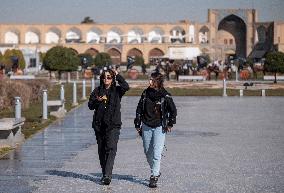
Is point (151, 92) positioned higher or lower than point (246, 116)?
higher

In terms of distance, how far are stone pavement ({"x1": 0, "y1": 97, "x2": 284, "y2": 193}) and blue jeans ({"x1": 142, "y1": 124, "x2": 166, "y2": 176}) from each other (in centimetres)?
21

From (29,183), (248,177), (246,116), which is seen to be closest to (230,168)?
(248,177)

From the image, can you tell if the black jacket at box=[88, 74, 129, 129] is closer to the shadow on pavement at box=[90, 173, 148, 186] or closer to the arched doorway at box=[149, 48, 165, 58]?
the shadow on pavement at box=[90, 173, 148, 186]

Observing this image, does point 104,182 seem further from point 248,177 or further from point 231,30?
point 231,30

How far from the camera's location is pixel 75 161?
8.48 metres

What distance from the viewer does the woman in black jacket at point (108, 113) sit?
6930mm

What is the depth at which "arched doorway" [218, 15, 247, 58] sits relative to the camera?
78125 mm

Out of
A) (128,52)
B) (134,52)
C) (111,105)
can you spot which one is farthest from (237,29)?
(111,105)

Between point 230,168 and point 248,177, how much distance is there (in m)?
0.66

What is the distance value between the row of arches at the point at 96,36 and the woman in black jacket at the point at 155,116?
71841mm

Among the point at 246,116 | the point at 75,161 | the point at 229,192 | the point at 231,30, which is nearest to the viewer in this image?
the point at 229,192

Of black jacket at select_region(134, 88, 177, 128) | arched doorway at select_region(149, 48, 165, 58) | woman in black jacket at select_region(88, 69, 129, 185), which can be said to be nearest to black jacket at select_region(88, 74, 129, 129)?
woman in black jacket at select_region(88, 69, 129, 185)

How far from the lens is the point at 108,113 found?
698 cm

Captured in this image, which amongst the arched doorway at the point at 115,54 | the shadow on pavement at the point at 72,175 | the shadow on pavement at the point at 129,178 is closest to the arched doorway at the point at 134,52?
the arched doorway at the point at 115,54
